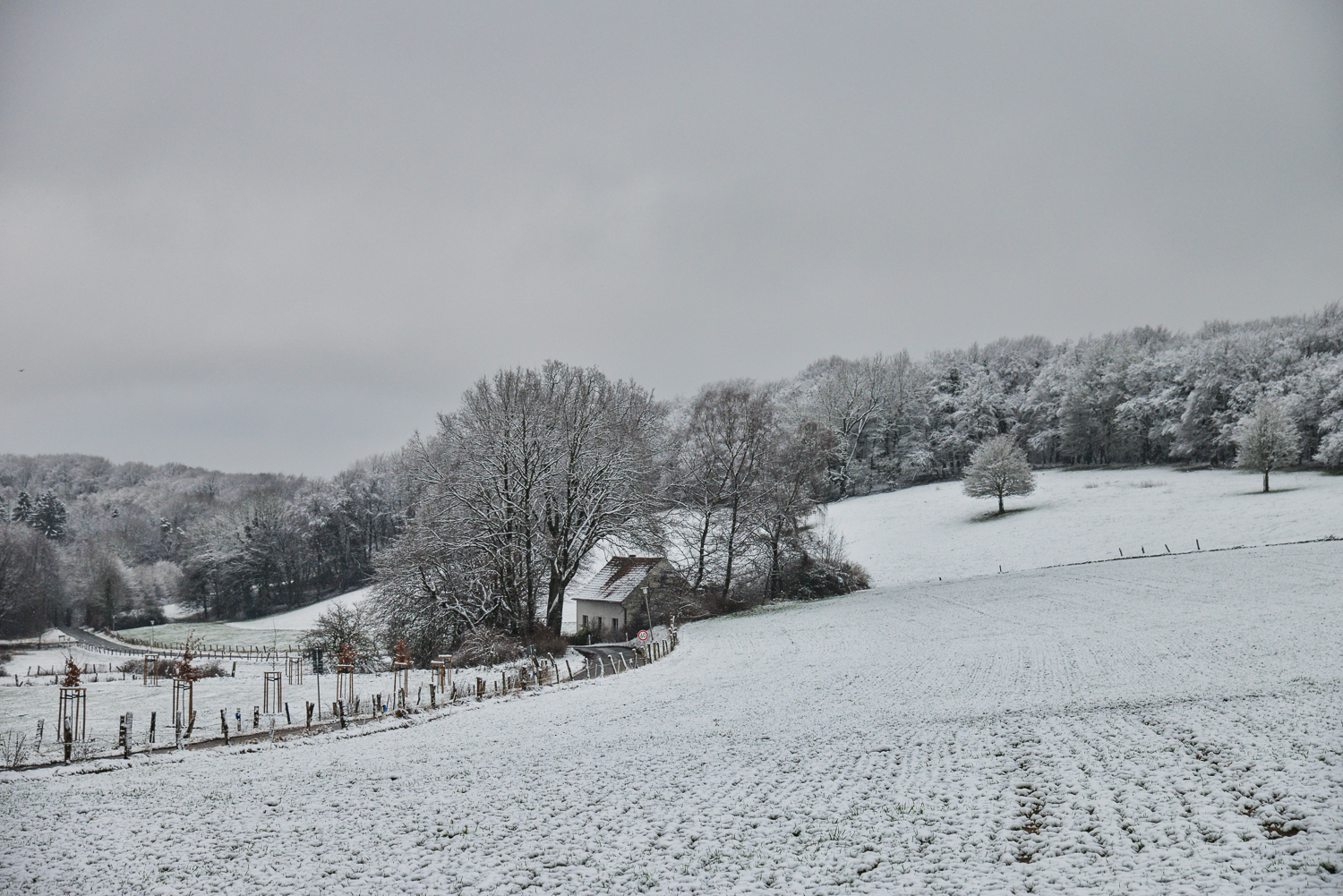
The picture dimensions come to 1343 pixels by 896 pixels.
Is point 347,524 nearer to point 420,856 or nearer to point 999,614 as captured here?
point 999,614

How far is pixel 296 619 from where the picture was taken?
82.2m

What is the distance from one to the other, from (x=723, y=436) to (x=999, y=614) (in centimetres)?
2021

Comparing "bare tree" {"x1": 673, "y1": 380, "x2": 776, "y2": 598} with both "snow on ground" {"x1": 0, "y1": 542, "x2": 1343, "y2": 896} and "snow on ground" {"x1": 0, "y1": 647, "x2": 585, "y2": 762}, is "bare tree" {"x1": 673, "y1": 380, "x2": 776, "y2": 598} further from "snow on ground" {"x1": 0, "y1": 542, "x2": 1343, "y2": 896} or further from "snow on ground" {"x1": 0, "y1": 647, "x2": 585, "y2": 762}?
"snow on ground" {"x1": 0, "y1": 542, "x2": 1343, "y2": 896}

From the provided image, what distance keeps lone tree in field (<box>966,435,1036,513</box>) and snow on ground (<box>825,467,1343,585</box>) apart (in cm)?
186

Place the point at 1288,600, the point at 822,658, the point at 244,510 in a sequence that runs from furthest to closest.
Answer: the point at 244,510
the point at 1288,600
the point at 822,658

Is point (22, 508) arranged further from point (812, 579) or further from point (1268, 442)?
point (1268, 442)

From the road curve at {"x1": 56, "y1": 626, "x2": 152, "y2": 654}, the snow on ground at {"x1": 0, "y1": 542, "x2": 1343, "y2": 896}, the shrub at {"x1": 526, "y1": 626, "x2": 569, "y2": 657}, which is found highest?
the snow on ground at {"x1": 0, "y1": 542, "x2": 1343, "y2": 896}

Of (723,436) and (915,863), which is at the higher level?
(723,436)

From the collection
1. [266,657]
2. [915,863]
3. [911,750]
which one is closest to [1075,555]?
[911,750]

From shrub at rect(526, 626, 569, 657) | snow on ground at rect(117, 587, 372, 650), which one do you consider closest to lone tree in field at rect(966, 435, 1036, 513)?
shrub at rect(526, 626, 569, 657)

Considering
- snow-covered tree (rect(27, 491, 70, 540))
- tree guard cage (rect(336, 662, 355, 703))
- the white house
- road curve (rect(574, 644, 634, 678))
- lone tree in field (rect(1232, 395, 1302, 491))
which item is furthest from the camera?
snow-covered tree (rect(27, 491, 70, 540))

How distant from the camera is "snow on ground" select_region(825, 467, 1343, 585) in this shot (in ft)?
147

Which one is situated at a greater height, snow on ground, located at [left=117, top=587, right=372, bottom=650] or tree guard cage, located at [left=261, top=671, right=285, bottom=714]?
tree guard cage, located at [left=261, top=671, right=285, bottom=714]

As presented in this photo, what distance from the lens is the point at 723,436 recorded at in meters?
46.2
